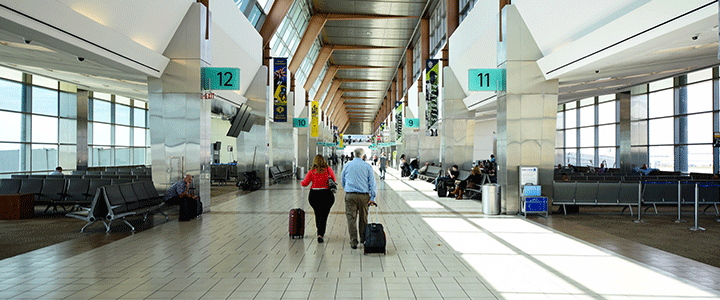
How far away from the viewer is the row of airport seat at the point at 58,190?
10.3m

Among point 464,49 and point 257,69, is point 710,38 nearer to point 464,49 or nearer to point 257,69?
point 464,49

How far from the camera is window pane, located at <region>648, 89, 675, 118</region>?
18.6m

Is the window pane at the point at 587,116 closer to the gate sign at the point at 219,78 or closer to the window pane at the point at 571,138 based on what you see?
the window pane at the point at 571,138

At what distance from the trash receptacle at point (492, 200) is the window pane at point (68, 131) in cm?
1750

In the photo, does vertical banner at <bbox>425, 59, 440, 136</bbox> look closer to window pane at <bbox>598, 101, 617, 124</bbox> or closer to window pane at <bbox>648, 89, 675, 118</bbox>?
window pane at <bbox>648, 89, 675, 118</bbox>

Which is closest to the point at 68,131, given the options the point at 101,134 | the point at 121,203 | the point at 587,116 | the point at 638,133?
the point at 101,134

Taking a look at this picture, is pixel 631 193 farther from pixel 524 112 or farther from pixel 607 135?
pixel 607 135

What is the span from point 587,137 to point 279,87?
710 inches

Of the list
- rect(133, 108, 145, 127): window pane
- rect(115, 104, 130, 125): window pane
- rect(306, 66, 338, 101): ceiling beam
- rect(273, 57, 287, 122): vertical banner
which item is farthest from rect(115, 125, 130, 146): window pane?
rect(306, 66, 338, 101): ceiling beam

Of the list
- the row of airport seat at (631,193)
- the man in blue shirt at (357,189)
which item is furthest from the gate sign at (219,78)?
the row of airport seat at (631,193)

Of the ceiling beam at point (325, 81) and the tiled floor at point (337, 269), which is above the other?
the ceiling beam at point (325, 81)

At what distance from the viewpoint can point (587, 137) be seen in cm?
2539

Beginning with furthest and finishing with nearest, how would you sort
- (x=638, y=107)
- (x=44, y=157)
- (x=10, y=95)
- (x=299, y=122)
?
(x=299, y=122) → (x=638, y=107) → (x=44, y=157) → (x=10, y=95)

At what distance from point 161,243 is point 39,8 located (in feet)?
13.0
